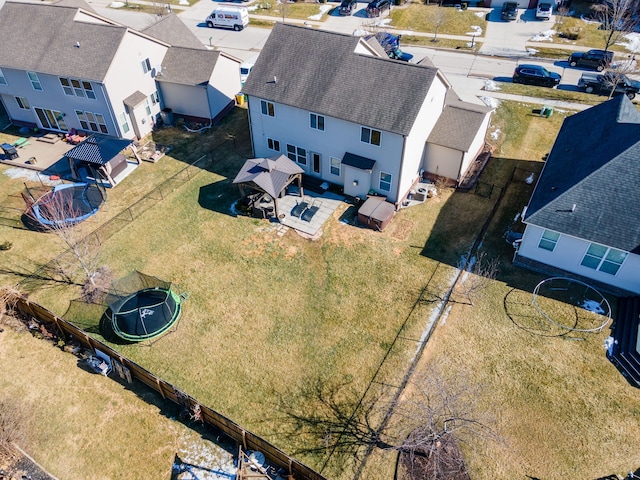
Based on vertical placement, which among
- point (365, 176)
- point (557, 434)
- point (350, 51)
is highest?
point (350, 51)

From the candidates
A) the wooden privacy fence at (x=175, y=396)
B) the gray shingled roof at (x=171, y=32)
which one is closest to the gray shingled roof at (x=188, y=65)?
the gray shingled roof at (x=171, y=32)

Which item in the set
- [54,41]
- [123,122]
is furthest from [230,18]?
[123,122]

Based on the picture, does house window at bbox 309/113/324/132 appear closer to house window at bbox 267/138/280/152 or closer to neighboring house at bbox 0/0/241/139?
house window at bbox 267/138/280/152

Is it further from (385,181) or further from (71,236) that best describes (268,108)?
(71,236)

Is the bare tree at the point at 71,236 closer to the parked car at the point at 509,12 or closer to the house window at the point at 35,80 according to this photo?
the house window at the point at 35,80

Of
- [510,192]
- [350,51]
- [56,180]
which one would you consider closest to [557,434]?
[510,192]

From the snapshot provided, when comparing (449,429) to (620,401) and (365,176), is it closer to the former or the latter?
(620,401)
